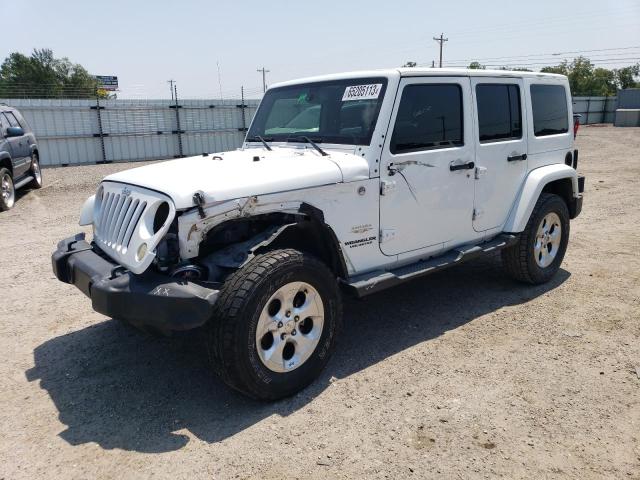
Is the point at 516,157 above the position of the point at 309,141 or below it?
below

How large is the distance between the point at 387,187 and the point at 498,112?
1.66m

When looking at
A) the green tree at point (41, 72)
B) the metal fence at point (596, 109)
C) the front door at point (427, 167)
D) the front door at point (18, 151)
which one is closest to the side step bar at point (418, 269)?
the front door at point (427, 167)

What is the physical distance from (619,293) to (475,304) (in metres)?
1.47

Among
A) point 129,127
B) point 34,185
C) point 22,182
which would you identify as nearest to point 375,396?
point 22,182

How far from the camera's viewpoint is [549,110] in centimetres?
549

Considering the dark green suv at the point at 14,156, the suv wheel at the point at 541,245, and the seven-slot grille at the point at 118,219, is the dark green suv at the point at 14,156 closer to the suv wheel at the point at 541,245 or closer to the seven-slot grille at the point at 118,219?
the seven-slot grille at the point at 118,219

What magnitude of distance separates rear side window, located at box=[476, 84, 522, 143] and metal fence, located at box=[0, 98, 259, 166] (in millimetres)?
14651

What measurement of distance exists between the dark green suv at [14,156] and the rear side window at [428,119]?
839cm

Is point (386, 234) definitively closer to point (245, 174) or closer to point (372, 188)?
point (372, 188)

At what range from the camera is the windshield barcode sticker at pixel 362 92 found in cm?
399

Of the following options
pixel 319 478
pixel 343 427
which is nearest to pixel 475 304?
pixel 343 427

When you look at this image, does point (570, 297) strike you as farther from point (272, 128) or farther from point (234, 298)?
point (234, 298)

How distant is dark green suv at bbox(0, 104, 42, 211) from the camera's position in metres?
9.79

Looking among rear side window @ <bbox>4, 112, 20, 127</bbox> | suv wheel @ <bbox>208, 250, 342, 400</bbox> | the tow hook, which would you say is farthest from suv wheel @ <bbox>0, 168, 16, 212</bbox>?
suv wheel @ <bbox>208, 250, 342, 400</bbox>
